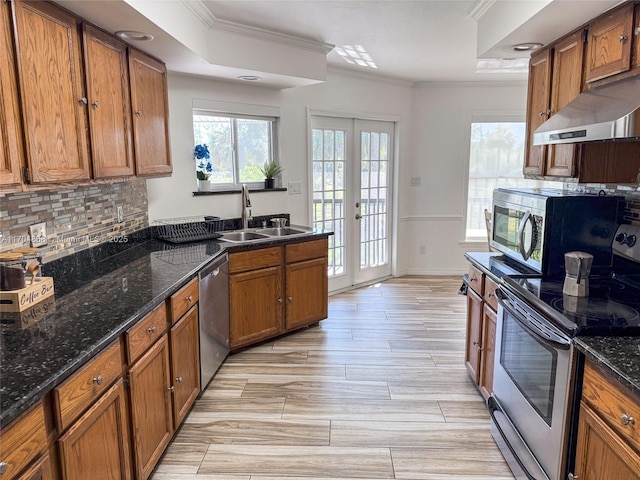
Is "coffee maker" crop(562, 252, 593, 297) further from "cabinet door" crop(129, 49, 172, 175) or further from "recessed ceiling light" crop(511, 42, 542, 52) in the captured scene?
"cabinet door" crop(129, 49, 172, 175)

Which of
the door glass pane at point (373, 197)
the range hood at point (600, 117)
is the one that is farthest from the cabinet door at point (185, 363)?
the door glass pane at point (373, 197)

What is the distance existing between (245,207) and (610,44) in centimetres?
278

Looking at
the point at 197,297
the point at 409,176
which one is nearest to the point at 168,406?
the point at 197,297

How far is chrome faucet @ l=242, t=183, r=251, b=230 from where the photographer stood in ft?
12.5

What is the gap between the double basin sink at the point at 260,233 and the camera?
3.68 metres

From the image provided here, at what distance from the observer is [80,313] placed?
1.71 metres

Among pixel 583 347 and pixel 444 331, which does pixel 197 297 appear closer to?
pixel 583 347

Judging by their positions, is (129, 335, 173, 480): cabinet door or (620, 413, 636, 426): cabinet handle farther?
(129, 335, 173, 480): cabinet door

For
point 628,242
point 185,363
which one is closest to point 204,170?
point 185,363

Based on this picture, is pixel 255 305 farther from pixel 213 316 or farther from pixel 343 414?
pixel 343 414

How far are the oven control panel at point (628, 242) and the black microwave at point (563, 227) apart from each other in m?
0.03

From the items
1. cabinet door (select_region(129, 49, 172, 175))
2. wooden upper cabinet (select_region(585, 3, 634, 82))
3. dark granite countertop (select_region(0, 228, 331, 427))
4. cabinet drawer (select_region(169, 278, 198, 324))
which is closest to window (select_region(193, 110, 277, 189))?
cabinet door (select_region(129, 49, 172, 175))

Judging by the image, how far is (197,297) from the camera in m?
2.58

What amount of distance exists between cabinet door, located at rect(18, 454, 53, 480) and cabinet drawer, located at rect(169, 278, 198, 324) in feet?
3.20
